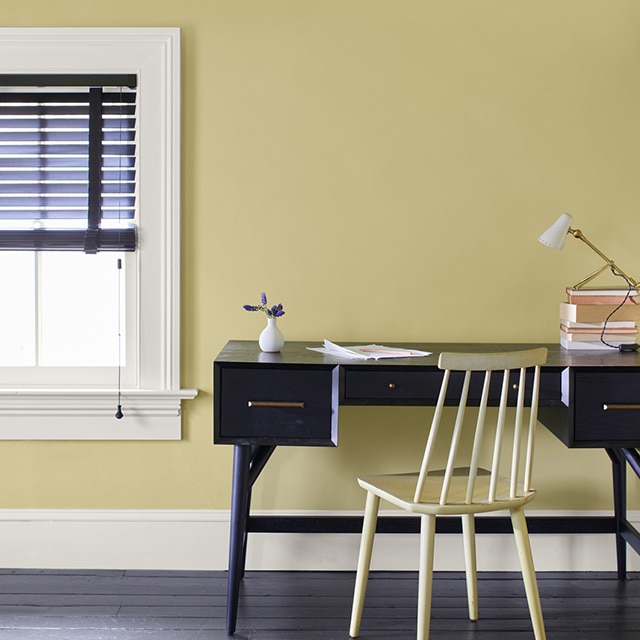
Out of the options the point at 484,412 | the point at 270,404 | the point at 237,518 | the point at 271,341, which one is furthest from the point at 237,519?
the point at 484,412

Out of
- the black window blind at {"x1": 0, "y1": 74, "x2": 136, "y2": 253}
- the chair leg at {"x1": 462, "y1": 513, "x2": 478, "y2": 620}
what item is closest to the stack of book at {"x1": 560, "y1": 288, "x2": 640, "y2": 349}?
the chair leg at {"x1": 462, "y1": 513, "x2": 478, "y2": 620}

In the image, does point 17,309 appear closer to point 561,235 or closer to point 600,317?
point 561,235

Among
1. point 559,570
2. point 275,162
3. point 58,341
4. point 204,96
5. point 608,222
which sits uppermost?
point 204,96

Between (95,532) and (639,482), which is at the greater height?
(639,482)

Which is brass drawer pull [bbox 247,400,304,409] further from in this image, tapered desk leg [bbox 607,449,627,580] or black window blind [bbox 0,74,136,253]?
tapered desk leg [bbox 607,449,627,580]

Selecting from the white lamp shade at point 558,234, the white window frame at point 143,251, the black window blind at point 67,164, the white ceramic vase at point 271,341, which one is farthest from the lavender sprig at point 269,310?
the white lamp shade at point 558,234

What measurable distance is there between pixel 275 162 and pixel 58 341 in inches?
41.1

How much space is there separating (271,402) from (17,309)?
119cm

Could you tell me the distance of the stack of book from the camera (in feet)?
8.84

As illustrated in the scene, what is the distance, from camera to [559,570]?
9.72 ft

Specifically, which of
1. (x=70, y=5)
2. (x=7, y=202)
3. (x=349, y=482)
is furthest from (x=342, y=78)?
(x=349, y=482)

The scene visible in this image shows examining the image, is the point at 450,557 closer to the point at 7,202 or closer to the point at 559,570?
the point at 559,570

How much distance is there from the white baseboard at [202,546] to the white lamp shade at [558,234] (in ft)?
3.55

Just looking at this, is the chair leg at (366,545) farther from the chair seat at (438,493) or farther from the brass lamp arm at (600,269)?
the brass lamp arm at (600,269)
